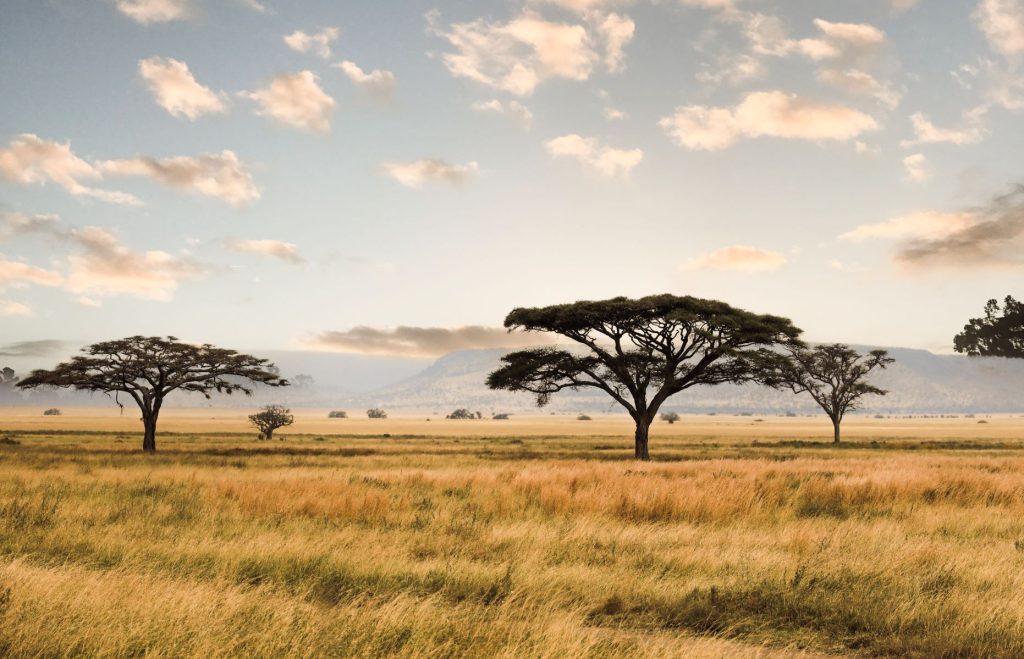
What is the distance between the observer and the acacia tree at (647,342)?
3997 cm

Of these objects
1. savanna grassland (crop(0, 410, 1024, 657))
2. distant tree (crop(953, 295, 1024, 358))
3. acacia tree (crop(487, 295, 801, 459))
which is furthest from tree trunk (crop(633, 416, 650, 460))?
distant tree (crop(953, 295, 1024, 358))

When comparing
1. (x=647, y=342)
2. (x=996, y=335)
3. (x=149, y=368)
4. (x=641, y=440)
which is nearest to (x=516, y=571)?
(x=641, y=440)

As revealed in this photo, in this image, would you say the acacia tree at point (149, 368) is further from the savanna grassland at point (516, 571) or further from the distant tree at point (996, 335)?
the distant tree at point (996, 335)

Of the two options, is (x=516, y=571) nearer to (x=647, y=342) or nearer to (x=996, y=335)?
(x=647, y=342)

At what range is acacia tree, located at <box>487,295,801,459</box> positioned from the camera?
131 feet

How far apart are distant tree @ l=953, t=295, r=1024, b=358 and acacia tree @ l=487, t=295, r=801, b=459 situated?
12903 cm

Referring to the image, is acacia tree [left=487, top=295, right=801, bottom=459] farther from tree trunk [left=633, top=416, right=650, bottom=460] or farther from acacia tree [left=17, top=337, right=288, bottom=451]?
acacia tree [left=17, top=337, right=288, bottom=451]

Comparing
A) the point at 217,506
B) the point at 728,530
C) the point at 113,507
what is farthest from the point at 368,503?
the point at 728,530

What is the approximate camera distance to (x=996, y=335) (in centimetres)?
14325

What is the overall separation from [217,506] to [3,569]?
7331mm

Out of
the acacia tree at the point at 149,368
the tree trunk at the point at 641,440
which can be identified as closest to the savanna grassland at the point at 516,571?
the tree trunk at the point at 641,440

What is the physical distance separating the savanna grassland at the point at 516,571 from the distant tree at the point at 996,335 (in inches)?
5961

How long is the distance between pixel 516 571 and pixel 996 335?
554 ft

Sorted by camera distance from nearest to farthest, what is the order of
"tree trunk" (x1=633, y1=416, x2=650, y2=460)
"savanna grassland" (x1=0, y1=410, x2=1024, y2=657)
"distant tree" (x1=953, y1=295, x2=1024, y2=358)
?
"savanna grassland" (x1=0, y1=410, x2=1024, y2=657) < "tree trunk" (x1=633, y1=416, x2=650, y2=460) < "distant tree" (x1=953, y1=295, x2=1024, y2=358)
